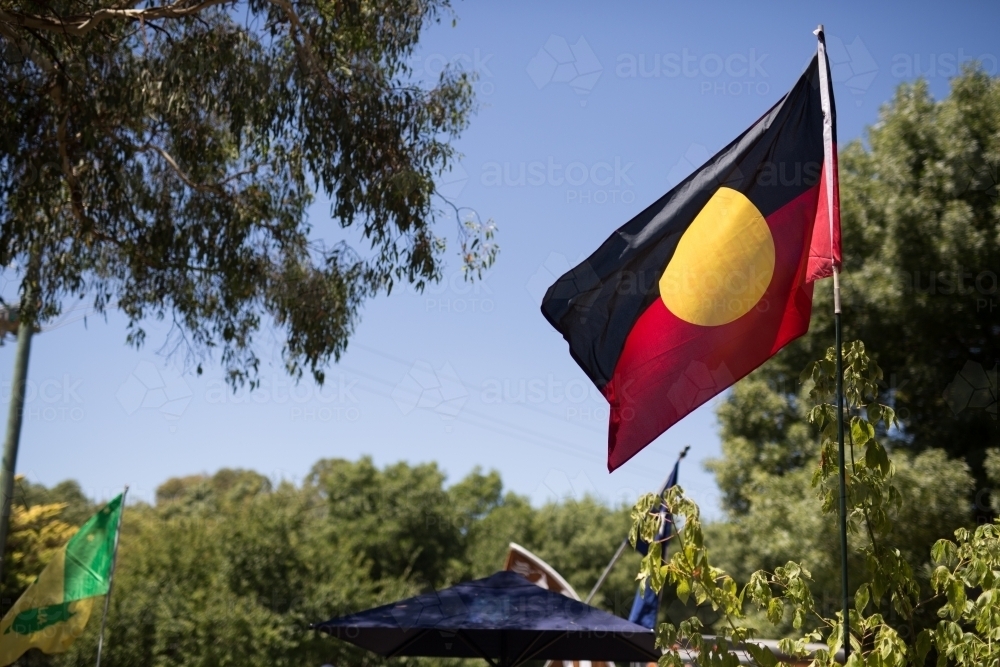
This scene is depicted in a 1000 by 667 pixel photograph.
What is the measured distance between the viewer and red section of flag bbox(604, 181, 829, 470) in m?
4.05

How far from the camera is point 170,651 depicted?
1878cm

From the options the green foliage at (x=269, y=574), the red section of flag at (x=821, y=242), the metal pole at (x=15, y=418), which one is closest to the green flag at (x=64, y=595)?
the metal pole at (x=15, y=418)

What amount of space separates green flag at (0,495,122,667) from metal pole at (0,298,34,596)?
716 mm

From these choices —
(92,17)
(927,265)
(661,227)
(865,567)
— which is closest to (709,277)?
(661,227)

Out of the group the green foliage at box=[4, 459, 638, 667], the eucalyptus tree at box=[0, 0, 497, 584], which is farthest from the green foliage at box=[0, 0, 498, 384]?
the green foliage at box=[4, 459, 638, 667]

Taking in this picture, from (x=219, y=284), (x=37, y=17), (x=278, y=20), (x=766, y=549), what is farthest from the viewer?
(x=766, y=549)

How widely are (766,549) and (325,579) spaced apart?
12.3 m

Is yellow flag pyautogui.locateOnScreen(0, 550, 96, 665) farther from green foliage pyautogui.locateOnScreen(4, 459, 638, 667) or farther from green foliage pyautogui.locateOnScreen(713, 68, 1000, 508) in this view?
green foliage pyautogui.locateOnScreen(713, 68, 1000, 508)

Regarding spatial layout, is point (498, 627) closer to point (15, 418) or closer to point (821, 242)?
point (821, 242)

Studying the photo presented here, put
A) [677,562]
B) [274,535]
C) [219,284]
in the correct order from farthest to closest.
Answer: [274,535], [219,284], [677,562]

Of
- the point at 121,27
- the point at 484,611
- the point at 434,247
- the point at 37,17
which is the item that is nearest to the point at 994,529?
the point at 484,611

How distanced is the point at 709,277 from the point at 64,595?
30.9 feet

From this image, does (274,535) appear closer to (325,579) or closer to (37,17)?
(325,579)

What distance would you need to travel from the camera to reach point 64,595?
35.0ft
